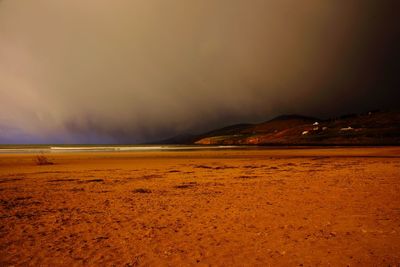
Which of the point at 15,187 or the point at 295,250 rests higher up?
the point at 15,187

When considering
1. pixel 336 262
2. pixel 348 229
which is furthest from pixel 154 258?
pixel 348 229

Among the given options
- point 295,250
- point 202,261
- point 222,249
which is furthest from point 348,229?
point 202,261

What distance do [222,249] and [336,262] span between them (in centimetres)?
274

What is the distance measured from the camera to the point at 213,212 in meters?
11.2

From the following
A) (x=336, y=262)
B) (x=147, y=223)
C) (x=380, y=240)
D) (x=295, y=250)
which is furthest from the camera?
(x=147, y=223)

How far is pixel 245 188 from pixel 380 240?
8875 millimetres

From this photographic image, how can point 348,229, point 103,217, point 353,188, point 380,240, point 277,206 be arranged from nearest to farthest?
point 380,240 < point 348,229 < point 103,217 < point 277,206 < point 353,188

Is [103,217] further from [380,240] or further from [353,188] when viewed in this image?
[353,188]

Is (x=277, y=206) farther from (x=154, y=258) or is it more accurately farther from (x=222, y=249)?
(x=154, y=258)

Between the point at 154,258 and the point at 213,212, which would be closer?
the point at 154,258

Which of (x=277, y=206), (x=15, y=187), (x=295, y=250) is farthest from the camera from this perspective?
(x=15, y=187)

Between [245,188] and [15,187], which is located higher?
[15,187]

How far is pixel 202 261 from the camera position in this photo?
6.64 metres

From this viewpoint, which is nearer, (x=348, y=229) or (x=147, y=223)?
(x=348, y=229)
